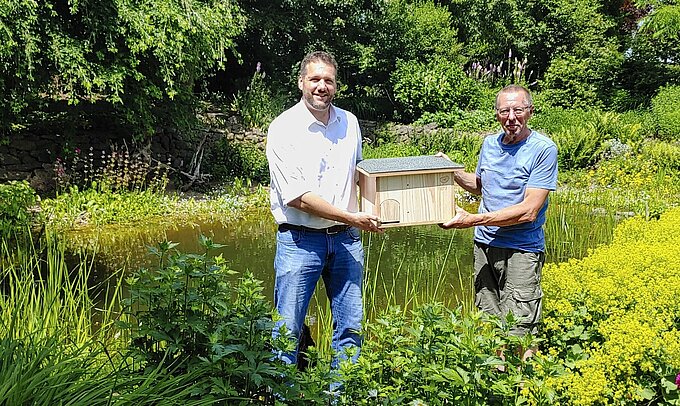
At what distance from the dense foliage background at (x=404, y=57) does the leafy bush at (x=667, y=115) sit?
4.46 feet

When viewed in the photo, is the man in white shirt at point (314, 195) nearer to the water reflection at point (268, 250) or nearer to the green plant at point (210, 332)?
the green plant at point (210, 332)

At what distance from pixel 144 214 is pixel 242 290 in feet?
19.0

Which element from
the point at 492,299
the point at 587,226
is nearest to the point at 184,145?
the point at 587,226

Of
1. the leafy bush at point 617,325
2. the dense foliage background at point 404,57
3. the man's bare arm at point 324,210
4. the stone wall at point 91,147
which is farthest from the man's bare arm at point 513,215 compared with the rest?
the stone wall at point 91,147

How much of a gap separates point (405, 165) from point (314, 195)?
47cm

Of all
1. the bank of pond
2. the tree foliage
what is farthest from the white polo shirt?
the tree foliage

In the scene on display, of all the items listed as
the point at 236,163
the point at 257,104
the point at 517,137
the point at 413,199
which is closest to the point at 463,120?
the point at 257,104

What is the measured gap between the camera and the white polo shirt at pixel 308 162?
2.65 metres

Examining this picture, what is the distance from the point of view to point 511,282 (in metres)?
3.00

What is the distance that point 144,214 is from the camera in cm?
773

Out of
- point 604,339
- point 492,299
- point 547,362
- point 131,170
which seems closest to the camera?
point 547,362

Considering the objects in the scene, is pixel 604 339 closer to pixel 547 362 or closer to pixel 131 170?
pixel 547 362

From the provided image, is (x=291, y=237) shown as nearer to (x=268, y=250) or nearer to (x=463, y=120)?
(x=268, y=250)

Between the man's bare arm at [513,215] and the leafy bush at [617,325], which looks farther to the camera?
the man's bare arm at [513,215]
